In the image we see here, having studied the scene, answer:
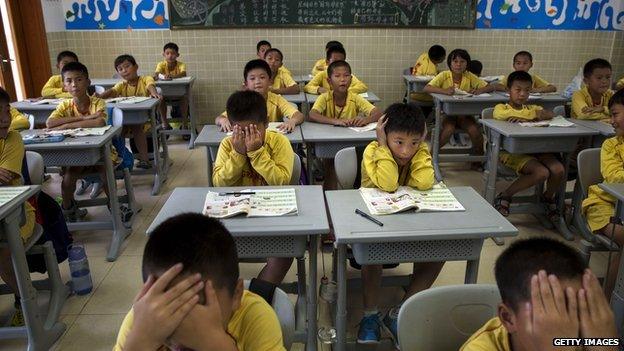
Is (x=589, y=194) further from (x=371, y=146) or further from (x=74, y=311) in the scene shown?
(x=74, y=311)

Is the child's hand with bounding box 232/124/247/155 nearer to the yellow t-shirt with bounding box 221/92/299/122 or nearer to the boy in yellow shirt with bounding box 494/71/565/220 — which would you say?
the yellow t-shirt with bounding box 221/92/299/122

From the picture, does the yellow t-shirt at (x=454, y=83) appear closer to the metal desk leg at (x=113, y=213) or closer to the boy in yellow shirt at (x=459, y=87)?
the boy in yellow shirt at (x=459, y=87)

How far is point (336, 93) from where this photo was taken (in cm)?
372

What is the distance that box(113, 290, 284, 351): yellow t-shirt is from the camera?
42.1 inches

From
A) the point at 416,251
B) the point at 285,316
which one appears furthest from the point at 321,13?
the point at 285,316

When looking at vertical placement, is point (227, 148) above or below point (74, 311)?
above

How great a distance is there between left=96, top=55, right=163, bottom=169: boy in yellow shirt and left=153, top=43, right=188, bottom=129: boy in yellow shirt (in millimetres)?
761

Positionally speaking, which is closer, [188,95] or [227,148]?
[227,148]

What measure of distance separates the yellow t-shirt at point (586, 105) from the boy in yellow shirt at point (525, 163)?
293 mm

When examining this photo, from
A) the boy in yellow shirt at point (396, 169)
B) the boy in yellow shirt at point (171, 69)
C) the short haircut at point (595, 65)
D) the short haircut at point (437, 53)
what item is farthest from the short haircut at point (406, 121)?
the short haircut at point (437, 53)

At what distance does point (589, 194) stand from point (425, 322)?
170 centimetres

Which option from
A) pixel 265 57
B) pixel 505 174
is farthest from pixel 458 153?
pixel 265 57

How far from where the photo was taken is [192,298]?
0.83m

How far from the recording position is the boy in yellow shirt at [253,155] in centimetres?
213
